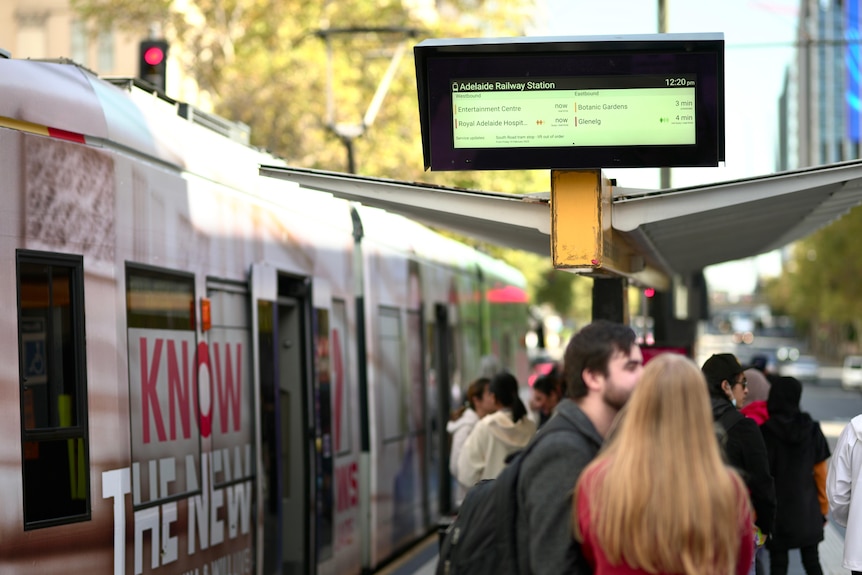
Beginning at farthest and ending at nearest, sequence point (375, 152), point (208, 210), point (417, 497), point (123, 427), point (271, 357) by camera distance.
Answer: point (375, 152)
point (417, 497)
point (271, 357)
point (208, 210)
point (123, 427)

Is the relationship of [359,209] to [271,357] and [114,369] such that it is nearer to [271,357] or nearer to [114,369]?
[271,357]

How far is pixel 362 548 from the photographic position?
12219mm

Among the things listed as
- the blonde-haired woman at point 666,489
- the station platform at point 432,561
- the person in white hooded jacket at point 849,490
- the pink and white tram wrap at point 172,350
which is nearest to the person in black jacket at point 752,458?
the person in white hooded jacket at point 849,490

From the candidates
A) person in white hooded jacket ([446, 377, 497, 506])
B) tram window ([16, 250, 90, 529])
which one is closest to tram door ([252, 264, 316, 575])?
person in white hooded jacket ([446, 377, 497, 506])

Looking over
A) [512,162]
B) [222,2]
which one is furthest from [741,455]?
[222,2]

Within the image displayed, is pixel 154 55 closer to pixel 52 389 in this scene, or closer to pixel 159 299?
pixel 159 299

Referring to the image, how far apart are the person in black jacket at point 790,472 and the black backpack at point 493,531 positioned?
199 inches

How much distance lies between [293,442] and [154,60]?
2.81m

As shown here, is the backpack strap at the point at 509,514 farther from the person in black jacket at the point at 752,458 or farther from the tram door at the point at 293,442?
the tram door at the point at 293,442

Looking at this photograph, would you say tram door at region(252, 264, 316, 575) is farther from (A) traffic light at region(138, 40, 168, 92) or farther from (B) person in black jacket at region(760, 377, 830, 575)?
(B) person in black jacket at region(760, 377, 830, 575)

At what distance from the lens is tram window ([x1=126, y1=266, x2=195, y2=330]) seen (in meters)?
7.15

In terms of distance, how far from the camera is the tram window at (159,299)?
7.15 metres

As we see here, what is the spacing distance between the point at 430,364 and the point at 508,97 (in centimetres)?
845

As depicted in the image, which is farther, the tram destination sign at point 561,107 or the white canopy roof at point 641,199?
the white canopy roof at point 641,199
